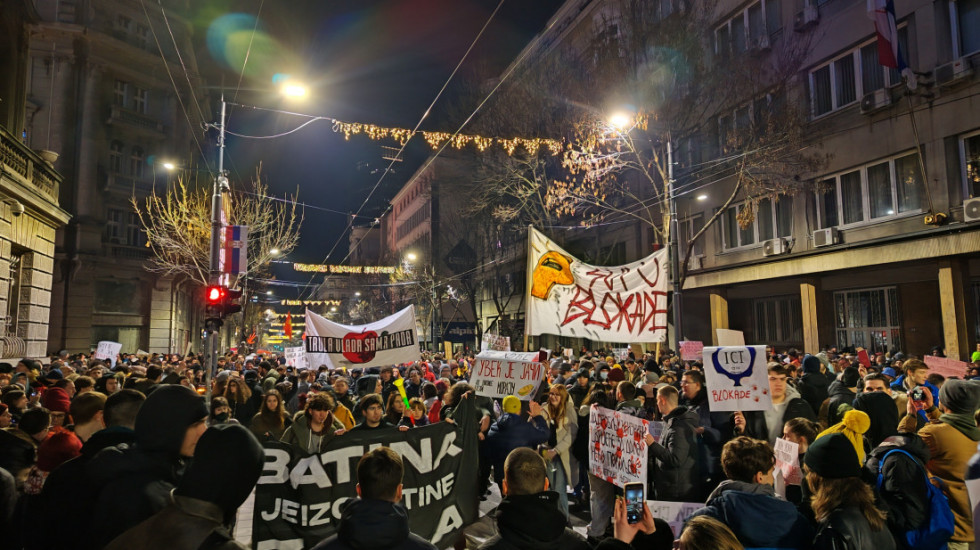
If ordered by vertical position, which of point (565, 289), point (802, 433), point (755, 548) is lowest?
point (755, 548)

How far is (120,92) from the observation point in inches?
1315

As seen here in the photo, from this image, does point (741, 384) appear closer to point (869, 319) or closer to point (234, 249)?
point (234, 249)

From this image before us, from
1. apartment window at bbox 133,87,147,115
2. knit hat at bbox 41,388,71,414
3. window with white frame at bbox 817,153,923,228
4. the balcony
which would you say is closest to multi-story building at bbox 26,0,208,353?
apartment window at bbox 133,87,147,115

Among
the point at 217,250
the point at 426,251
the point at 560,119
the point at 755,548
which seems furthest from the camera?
the point at 426,251

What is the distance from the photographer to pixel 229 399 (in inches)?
390

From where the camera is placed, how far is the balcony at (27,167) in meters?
14.5

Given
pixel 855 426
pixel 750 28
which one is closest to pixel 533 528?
pixel 855 426

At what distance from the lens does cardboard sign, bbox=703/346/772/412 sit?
6133 mm

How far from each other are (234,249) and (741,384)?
622 inches

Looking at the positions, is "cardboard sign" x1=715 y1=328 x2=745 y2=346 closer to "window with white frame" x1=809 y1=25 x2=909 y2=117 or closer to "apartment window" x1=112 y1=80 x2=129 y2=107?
"window with white frame" x1=809 y1=25 x2=909 y2=117

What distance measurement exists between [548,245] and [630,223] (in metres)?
24.1

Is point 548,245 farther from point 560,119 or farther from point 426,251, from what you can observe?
point 426,251

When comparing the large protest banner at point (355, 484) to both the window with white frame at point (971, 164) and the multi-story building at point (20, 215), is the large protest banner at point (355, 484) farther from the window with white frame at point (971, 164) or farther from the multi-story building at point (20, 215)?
the window with white frame at point (971, 164)

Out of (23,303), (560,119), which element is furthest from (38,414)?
(560,119)
